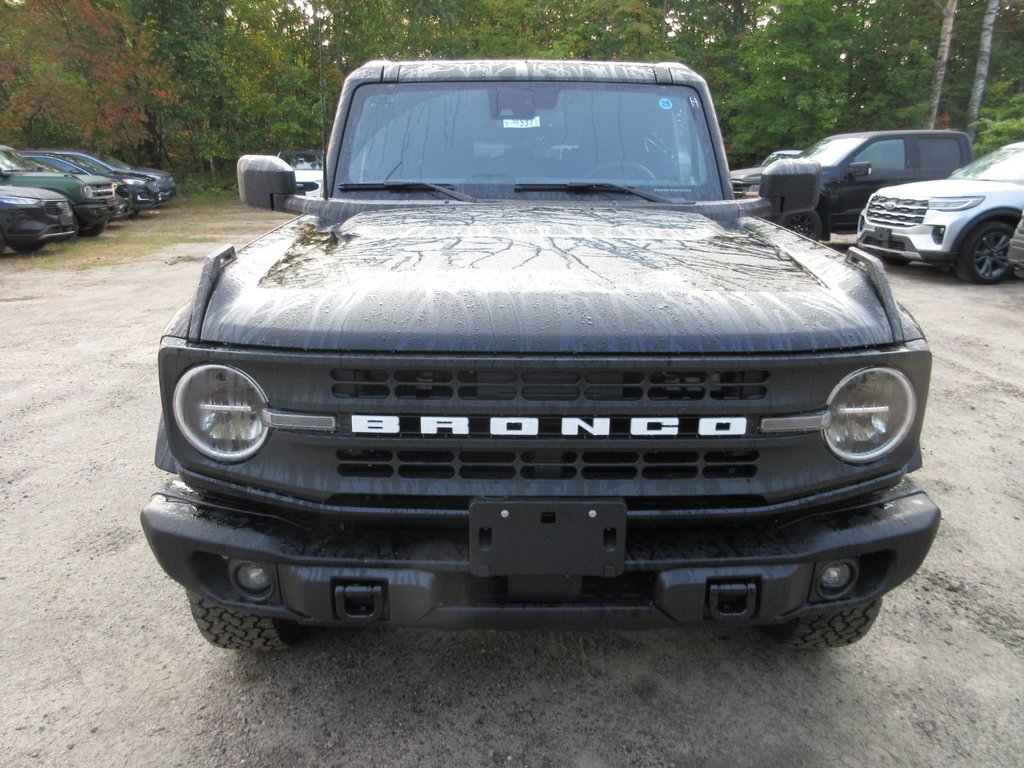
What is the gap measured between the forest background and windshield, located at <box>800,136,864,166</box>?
1234cm

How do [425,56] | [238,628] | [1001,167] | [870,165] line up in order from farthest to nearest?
[425,56] → [870,165] → [1001,167] → [238,628]

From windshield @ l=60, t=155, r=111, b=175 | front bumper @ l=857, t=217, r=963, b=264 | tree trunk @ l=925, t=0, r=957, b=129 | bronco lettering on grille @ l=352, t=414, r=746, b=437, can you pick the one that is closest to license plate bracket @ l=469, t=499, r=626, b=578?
bronco lettering on grille @ l=352, t=414, r=746, b=437

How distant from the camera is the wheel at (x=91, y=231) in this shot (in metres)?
15.2

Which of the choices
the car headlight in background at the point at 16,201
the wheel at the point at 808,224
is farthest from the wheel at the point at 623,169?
the car headlight in background at the point at 16,201

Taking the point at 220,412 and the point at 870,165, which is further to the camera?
the point at 870,165

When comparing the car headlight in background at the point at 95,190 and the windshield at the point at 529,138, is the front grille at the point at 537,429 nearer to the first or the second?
the windshield at the point at 529,138

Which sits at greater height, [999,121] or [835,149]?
[999,121]

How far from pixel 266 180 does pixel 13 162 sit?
13.6 metres

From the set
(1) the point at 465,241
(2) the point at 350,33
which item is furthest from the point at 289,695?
(2) the point at 350,33

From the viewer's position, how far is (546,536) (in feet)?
6.01

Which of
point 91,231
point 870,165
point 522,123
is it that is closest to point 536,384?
point 522,123

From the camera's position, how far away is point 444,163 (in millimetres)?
3219

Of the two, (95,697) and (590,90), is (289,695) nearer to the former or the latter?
(95,697)

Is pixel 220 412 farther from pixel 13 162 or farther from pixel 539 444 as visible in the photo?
pixel 13 162
